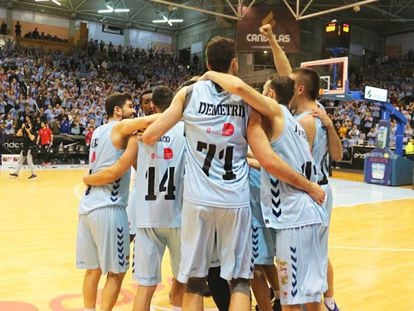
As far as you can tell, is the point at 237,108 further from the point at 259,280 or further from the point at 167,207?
the point at 259,280

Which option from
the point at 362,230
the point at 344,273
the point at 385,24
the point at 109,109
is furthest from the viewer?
the point at 385,24

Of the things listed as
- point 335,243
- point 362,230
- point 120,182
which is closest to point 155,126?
point 120,182

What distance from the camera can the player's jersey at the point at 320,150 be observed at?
320 centimetres

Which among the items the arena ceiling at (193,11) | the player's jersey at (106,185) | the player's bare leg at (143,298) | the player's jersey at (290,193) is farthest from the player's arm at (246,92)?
the arena ceiling at (193,11)

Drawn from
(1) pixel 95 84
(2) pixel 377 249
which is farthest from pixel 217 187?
(1) pixel 95 84

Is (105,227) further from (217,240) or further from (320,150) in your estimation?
(320,150)

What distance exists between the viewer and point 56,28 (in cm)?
2684

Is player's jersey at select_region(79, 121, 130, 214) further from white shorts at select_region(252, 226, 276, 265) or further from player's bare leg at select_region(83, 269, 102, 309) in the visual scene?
white shorts at select_region(252, 226, 276, 265)

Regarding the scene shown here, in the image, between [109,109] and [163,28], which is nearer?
[109,109]

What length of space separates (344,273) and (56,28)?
25.5m

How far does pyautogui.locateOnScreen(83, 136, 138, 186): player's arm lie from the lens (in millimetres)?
3143

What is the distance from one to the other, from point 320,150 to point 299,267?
3.15 ft

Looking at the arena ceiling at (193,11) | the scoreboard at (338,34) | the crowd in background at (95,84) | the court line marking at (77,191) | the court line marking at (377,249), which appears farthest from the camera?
the arena ceiling at (193,11)

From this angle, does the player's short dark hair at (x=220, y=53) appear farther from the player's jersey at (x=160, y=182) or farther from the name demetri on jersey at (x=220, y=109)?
the player's jersey at (x=160, y=182)
